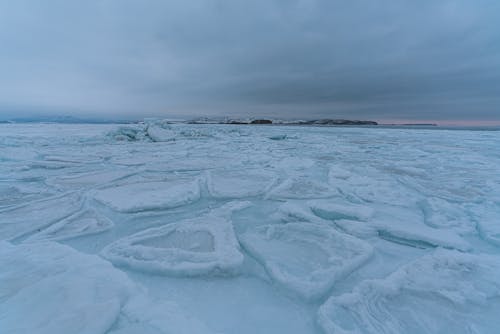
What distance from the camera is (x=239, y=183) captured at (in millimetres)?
3957

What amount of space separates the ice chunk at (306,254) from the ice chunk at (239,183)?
43.8 inches

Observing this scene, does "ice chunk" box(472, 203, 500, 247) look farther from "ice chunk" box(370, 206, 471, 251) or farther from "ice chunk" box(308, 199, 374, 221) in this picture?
"ice chunk" box(308, 199, 374, 221)

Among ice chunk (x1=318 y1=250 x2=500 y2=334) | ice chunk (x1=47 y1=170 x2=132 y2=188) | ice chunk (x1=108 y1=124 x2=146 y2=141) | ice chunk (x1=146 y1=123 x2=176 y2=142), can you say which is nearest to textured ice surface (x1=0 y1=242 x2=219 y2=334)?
ice chunk (x1=318 y1=250 x2=500 y2=334)

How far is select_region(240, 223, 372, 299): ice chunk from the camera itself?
1.48 m

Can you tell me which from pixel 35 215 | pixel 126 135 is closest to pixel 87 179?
pixel 35 215

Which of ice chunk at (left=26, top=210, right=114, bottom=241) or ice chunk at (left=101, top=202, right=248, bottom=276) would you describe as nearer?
ice chunk at (left=101, top=202, right=248, bottom=276)

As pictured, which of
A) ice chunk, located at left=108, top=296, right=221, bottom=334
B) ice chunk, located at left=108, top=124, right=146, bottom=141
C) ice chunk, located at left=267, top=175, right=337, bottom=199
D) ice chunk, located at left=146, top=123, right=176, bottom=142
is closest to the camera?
ice chunk, located at left=108, top=296, right=221, bottom=334

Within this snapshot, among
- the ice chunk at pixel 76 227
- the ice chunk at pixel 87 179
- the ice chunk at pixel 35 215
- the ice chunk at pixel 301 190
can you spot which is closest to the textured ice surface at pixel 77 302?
the ice chunk at pixel 76 227

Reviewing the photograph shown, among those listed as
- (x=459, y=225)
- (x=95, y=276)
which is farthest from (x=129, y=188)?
(x=459, y=225)

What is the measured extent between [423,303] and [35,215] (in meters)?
3.40

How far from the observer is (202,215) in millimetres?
2586

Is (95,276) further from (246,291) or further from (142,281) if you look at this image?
(246,291)

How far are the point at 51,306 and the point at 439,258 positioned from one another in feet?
8.24

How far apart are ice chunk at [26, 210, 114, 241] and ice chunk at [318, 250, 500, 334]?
2.02m
